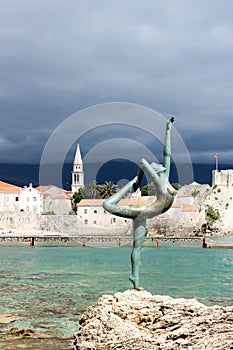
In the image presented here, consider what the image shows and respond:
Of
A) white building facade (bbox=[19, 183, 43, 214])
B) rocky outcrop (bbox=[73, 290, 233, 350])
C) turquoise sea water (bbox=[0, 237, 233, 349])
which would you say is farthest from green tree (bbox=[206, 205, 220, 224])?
rocky outcrop (bbox=[73, 290, 233, 350])

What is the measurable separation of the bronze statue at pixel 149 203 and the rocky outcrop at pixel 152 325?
68 centimetres

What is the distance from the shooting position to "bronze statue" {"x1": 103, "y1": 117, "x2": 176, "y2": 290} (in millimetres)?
7871

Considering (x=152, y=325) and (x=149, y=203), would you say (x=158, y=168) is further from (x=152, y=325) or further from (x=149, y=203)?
(x=152, y=325)

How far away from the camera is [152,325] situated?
23.2ft

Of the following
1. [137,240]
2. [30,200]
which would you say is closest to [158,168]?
[137,240]

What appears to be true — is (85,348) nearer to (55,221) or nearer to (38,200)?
(55,221)

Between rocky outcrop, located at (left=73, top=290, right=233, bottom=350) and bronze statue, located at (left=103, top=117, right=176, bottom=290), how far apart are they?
676mm

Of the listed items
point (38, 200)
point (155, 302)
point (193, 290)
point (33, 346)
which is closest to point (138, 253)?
→ point (155, 302)

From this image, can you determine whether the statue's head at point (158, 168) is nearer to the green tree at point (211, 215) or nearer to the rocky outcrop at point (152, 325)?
the rocky outcrop at point (152, 325)

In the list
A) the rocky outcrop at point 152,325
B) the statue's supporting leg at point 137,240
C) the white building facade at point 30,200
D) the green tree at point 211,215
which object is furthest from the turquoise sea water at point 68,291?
the green tree at point 211,215

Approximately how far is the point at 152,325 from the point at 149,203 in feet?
6.42

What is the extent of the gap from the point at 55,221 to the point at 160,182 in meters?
85.3

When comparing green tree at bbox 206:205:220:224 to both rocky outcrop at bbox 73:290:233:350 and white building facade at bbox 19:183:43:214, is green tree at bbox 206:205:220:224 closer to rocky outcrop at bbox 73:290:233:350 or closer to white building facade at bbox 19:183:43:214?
white building facade at bbox 19:183:43:214

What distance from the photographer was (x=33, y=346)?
11.5 m
